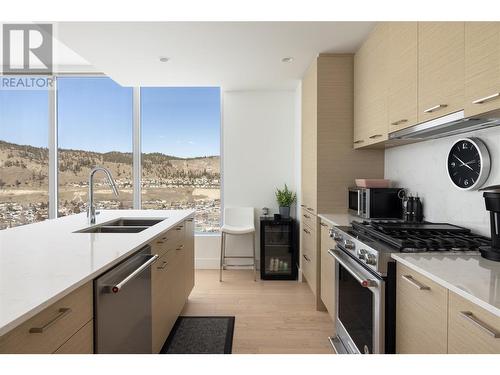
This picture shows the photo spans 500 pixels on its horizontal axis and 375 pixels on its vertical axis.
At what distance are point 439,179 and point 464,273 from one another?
1.14m

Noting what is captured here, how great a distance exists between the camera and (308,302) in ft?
9.86

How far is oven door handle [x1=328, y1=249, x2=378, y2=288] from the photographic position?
1.49 metres

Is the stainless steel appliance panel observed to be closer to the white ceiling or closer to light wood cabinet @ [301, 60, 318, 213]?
light wood cabinet @ [301, 60, 318, 213]

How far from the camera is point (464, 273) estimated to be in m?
1.07

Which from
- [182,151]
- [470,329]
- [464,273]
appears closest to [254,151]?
[182,151]

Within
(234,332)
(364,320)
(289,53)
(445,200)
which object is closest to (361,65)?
(289,53)

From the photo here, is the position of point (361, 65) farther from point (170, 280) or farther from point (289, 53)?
point (170, 280)

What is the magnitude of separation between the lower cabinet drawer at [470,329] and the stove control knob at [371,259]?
1.46 ft

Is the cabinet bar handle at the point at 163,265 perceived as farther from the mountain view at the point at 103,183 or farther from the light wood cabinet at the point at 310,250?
the mountain view at the point at 103,183

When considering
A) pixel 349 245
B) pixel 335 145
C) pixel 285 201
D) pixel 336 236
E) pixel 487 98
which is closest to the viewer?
pixel 487 98

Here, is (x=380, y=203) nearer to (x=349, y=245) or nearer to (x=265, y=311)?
(x=349, y=245)

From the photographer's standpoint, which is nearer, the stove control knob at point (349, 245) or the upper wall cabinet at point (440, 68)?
the upper wall cabinet at point (440, 68)

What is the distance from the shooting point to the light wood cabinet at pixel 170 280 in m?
1.83

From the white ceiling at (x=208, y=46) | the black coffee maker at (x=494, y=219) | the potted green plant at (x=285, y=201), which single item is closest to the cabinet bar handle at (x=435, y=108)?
the black coffee maker at (x=494, y=219)
